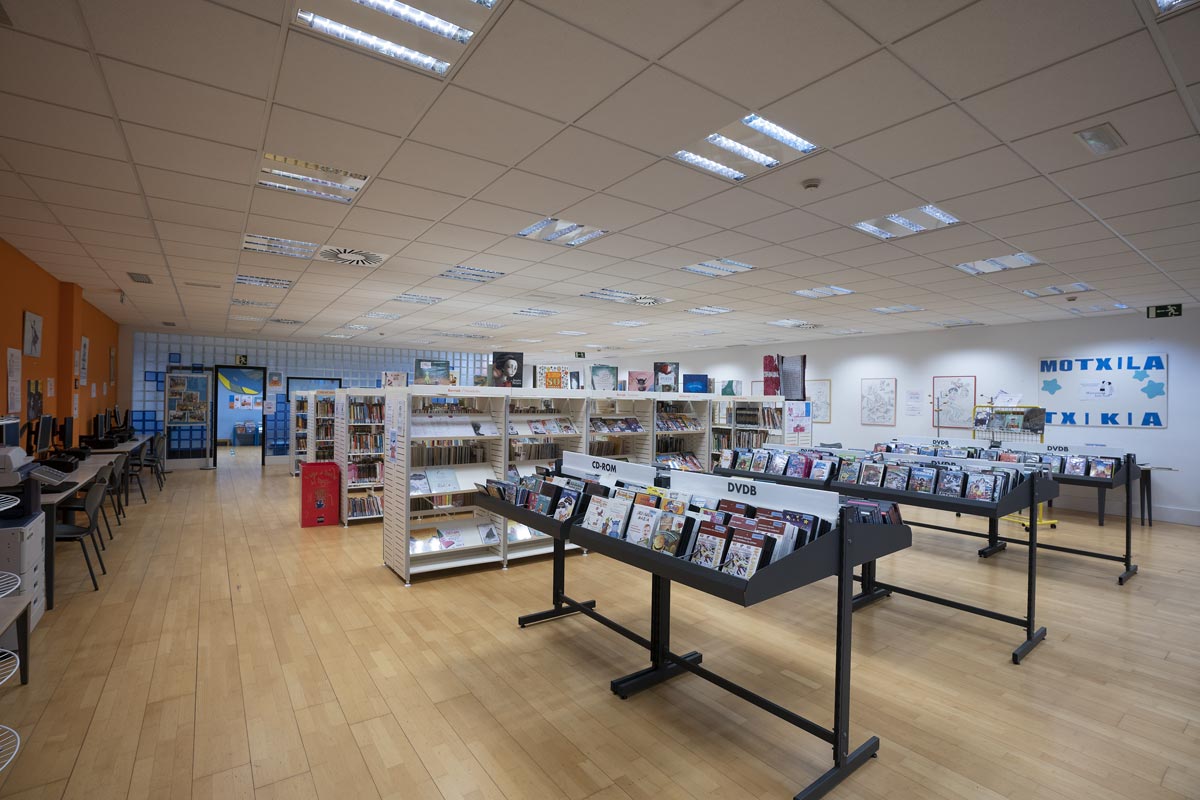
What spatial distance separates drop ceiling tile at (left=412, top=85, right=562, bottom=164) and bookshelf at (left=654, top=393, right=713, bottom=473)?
3727 millimetres

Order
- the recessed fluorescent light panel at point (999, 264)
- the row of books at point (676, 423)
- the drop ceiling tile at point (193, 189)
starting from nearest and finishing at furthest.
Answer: the drop ceiling tile at point (193, 189), the recessed fluorescent light panel at point (999, 264), the row of books at point (676, 423)

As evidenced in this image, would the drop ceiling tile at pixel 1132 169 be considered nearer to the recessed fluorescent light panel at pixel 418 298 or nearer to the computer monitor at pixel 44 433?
the recessed fluorescent light panel at pixel 418 298

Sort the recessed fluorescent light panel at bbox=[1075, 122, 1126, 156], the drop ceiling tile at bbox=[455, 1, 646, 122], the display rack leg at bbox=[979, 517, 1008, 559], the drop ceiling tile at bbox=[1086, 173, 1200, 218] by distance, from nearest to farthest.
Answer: the drop ceiling tile at bbox=[455, 1, 646, 122] → the recessed fluorescent light panel at bbox=[1075, 122, 1126, 156] → the drop ceiling tile at bbox=[1086, 173, 1200, 218] → the display rack leg at bbox=[979, 517, 1008, 559]

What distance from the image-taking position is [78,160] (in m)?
3.44

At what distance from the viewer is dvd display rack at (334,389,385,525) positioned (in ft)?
23.0

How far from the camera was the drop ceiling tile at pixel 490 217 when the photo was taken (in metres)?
4.31

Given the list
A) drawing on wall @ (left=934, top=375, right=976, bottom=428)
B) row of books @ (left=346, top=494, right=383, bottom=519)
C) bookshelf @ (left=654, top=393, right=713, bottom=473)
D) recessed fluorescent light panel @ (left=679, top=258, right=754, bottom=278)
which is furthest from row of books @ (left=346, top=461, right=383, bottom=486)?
drawing on wall @ (left=934, top=375, right=976, bottom=428)

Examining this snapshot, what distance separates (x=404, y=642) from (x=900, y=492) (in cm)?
387

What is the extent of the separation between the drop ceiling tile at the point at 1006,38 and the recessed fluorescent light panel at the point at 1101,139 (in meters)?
0.89

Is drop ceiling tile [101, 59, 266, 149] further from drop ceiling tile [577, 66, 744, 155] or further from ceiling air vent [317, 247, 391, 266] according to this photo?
ceiling air vent [317, 247, 391, 266]

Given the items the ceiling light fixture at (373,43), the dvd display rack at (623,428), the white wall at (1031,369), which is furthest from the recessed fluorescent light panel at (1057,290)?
the ceiling light fixture at (373,43)

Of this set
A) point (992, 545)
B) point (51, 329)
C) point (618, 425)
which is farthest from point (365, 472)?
point (992, 545)

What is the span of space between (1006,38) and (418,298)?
24.6ft

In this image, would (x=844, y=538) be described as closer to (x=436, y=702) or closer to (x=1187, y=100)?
(x=436, y=702)
